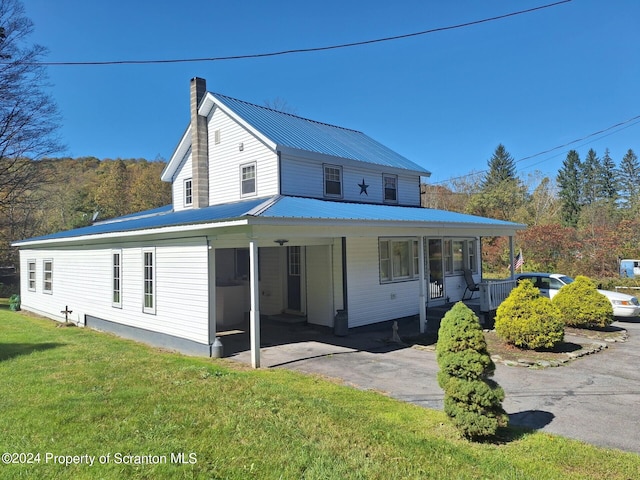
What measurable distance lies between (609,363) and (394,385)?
5148mm

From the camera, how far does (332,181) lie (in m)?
14.6

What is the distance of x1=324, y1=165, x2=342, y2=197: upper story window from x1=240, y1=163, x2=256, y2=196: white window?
8.13ft

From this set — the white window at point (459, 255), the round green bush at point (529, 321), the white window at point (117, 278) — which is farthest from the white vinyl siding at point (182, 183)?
the round green bush at point (529, 321)

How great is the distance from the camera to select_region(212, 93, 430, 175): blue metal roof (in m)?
14.1

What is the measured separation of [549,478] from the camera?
392cm

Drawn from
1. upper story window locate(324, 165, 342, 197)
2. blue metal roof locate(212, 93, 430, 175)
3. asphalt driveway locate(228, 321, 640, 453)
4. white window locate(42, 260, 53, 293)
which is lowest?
asphalt driveway locate(228, 321, 640, 453)

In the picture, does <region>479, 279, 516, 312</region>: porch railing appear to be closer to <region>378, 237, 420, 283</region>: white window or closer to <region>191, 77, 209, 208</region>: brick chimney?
<region>378, 237, 420, 283</region>: white window

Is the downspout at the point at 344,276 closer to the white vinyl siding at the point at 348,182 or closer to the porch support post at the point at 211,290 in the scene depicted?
the white vinyl siding at the point at 348,182

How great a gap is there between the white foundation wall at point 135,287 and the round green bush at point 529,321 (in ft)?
24.1

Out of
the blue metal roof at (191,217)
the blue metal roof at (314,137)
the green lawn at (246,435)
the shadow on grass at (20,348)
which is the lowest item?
the shadow on grass at (20,348)

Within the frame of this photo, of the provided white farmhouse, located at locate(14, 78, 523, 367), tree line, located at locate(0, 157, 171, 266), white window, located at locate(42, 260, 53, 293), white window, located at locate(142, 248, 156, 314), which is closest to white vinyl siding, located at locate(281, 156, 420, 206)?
white farmhouse, located at locate(14, 78, 523, 367)

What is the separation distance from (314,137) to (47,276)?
43.3ft

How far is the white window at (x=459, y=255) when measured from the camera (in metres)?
16.6

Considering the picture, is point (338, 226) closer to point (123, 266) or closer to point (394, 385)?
point (394, 385)
